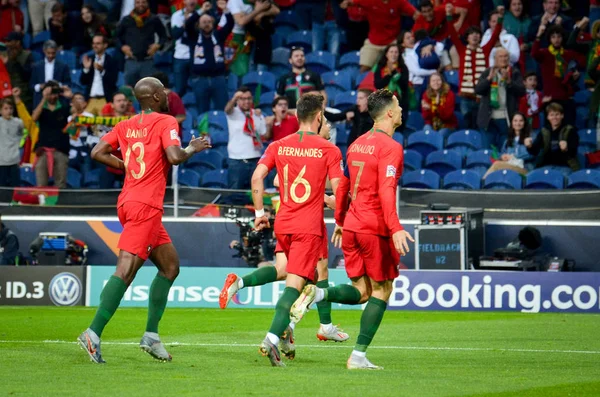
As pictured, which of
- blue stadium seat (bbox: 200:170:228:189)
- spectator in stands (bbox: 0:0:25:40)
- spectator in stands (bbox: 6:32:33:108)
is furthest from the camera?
spectator in stands (bbox: 0:0:25:40)

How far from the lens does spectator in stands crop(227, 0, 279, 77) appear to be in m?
21.6

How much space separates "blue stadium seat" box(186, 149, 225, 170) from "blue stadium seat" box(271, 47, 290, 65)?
2.73 metres

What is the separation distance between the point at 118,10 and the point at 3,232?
7.55 metres

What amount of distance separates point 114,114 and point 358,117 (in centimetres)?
457

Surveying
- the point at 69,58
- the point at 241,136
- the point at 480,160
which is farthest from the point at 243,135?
the point at 69,58

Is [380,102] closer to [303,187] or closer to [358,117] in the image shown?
[303,187]

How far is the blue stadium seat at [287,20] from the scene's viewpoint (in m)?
23.6

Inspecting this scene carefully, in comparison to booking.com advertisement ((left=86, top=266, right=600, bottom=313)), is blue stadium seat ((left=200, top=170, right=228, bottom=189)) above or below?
above

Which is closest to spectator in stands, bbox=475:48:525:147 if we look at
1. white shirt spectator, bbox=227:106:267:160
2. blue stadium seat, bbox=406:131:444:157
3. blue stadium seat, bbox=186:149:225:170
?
blue stadium seat, bbox=406:131:444:157

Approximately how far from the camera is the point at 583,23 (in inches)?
780

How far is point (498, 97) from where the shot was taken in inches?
768

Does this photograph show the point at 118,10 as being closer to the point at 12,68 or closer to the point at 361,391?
the point at 12,68

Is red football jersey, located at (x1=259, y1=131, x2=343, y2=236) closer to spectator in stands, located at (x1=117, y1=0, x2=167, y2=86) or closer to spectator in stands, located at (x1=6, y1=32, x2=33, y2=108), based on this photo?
spectator in stands, located at (x1=117, y1=0, x2=167, y2=86)


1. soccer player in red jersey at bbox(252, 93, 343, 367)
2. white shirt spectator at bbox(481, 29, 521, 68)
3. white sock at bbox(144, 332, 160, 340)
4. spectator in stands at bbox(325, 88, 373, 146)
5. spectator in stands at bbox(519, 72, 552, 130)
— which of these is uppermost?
white shirt spectator at bbox(481, 29, 521, 68)
